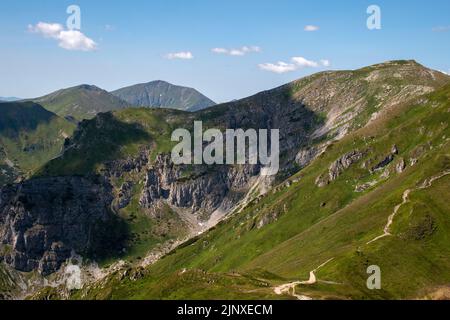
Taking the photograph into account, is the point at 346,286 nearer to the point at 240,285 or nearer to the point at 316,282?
the point at 316,282

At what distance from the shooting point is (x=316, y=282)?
186 meters

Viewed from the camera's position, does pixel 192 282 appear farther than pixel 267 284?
Yes
